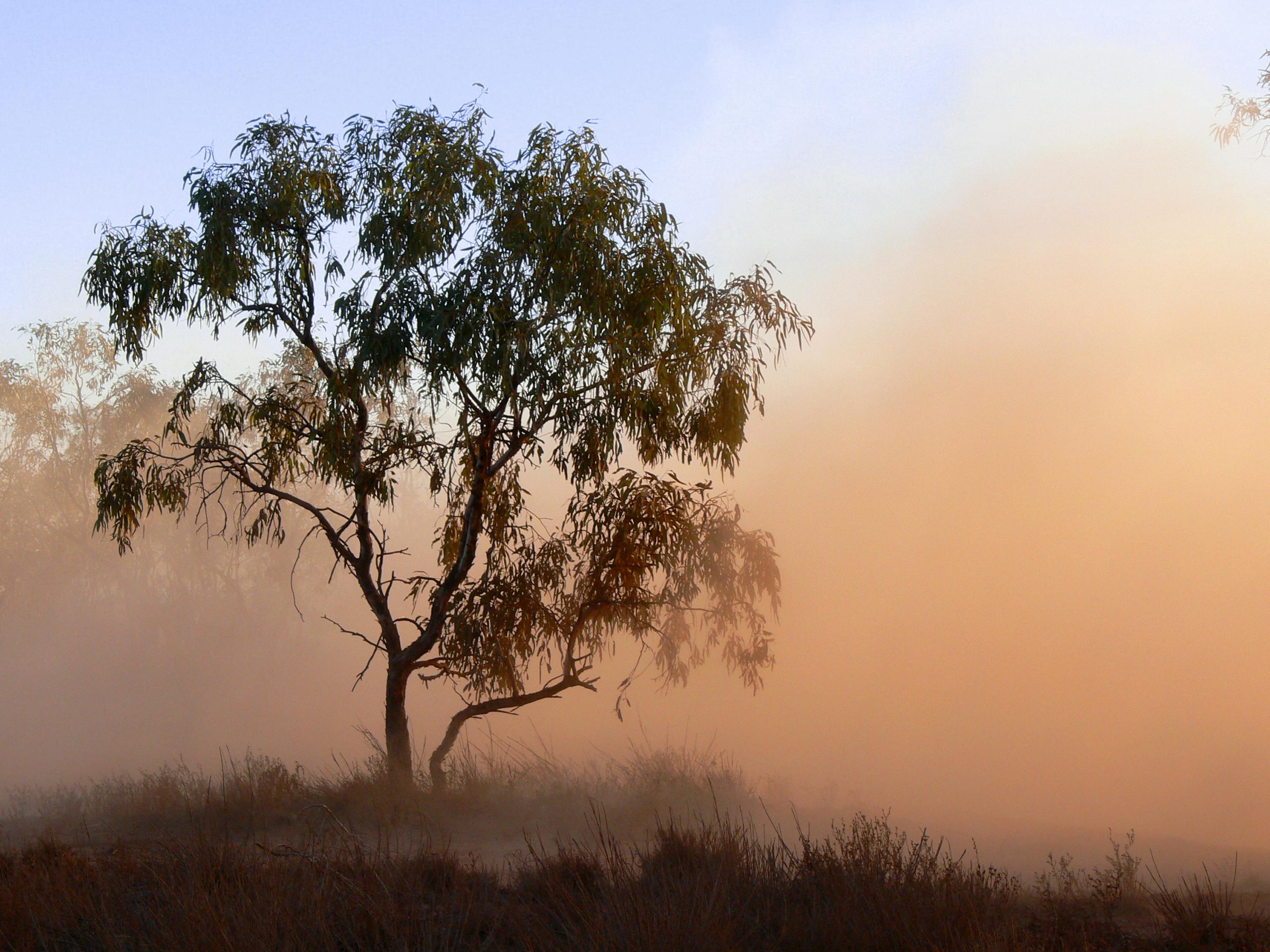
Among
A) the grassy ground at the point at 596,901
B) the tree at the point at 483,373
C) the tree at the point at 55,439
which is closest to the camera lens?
the grassy ground at the point at 596,901

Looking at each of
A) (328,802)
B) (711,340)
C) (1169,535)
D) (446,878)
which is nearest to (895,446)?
(1169,535)

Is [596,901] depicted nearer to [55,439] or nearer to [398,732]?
[398,732]

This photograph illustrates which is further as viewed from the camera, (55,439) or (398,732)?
(55,439)

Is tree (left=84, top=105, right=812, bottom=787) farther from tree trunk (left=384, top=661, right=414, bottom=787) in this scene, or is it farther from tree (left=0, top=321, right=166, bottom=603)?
tree (left=0, top=321, right=166, bottom=603)

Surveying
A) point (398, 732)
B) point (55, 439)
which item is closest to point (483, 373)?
point (398, 732)

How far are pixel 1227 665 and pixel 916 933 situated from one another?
19.3m

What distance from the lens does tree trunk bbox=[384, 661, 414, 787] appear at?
8.89m

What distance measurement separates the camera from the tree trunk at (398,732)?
889 centimetres

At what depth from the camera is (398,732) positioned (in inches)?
357

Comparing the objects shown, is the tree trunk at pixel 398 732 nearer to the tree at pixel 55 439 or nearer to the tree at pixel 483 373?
the tree at pixel 483 373

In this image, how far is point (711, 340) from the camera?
879cm

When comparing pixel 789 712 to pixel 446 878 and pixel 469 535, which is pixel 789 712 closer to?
pixel 469 535

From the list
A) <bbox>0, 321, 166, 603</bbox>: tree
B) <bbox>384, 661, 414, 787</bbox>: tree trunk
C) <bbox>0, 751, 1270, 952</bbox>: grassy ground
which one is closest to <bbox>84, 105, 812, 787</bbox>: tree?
<bbox>384, 661, 414, 787</bbox>: tree trunk

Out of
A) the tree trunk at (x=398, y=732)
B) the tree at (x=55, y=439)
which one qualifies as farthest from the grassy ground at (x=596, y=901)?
the tree at (x=55, y=439)
